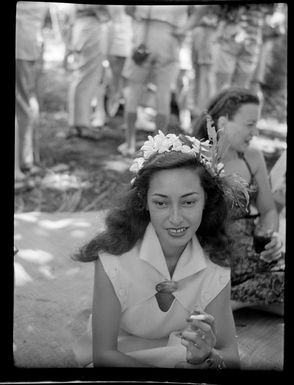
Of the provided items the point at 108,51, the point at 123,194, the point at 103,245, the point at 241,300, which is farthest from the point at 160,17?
the point at 241,300

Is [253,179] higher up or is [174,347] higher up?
[253,179]

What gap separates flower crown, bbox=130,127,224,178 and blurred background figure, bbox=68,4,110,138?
290 millimetres

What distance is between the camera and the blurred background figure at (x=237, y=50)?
2447mm

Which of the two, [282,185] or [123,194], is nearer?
[123,194]

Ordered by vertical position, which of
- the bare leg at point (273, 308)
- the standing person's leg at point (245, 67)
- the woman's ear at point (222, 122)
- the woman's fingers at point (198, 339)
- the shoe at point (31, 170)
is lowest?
the woman's fingers at point (198, 339)

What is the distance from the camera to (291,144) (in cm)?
244

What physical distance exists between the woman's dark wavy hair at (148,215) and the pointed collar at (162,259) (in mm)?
35

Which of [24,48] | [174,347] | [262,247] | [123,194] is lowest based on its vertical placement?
[174,347]

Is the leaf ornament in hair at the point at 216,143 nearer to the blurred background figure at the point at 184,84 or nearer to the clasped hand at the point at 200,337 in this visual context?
the blurred background figure at the point at 184,84

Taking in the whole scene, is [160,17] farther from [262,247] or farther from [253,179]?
[262,247]

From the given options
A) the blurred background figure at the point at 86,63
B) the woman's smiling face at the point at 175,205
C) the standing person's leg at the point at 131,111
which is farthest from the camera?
the standing person's leg at the point at 131,111

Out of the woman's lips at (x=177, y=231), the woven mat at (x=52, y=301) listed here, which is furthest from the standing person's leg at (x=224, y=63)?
the woven mat at (x=52, y=301)

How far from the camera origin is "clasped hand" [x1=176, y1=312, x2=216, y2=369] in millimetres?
2303

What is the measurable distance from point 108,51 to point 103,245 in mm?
709
